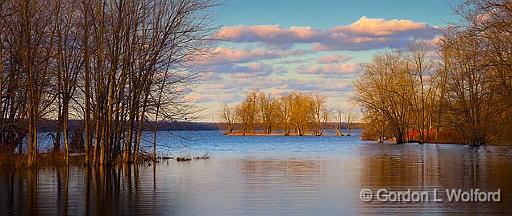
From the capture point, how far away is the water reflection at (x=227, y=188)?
46.8 ft

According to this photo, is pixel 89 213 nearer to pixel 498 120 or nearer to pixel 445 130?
pixel 498 120

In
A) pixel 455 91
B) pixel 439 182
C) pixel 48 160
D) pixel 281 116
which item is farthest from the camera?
pixel 281 116

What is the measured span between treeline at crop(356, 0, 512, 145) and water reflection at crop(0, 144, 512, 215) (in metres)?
5.63

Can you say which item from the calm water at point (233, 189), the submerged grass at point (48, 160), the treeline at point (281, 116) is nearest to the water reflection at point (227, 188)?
the calm water at point (233, 189)

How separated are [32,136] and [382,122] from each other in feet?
172

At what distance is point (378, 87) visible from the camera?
2805 inches

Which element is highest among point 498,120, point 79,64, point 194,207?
point 79,64

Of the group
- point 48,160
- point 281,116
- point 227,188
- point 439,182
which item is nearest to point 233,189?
point 227,188

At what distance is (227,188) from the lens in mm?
19188

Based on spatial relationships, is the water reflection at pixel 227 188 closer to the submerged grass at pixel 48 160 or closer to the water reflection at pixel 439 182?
the water reflection at pixel 439 182

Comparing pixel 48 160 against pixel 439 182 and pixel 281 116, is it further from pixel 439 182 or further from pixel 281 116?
pixel 281 116

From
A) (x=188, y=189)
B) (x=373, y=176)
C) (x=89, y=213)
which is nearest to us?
(x=89, y=213)

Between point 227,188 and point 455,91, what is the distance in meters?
Answer: 40.9

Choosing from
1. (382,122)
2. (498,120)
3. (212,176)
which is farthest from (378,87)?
(212,176)
